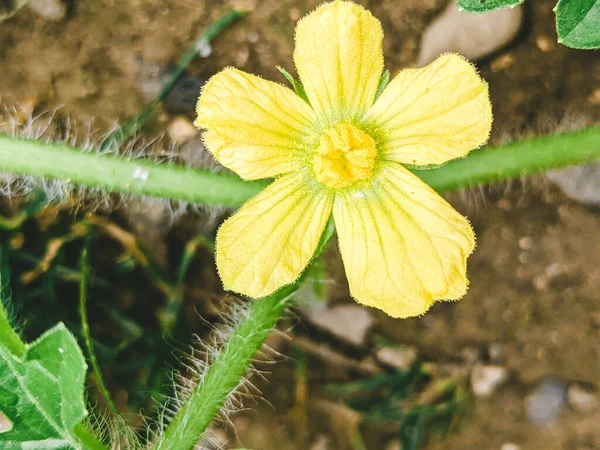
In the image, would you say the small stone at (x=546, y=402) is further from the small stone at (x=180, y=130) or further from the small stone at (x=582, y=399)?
the small stone at (x=180, y=130)

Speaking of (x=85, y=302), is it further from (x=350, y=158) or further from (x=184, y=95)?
(x=350, y=158)

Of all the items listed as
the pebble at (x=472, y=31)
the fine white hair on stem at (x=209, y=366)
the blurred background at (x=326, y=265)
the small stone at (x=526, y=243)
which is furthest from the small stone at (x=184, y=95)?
the small stone at (x=526, y=243)

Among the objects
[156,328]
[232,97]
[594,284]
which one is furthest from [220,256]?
[594,284]

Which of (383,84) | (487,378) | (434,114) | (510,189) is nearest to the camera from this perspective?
(434,114)

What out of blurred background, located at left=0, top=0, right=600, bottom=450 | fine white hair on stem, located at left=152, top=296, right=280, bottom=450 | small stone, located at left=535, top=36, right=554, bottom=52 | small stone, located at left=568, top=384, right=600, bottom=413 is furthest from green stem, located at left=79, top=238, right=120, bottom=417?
small stone, located at left=535, top=36, right=554, bottom=52

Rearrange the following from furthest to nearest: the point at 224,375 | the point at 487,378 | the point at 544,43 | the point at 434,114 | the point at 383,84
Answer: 1. the point at 487,378
2. the point at 544,43
3. the point at 224,375
4. the point at 383,84
5. the point at 434,114

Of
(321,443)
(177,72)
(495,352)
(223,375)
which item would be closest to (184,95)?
(177,72)
